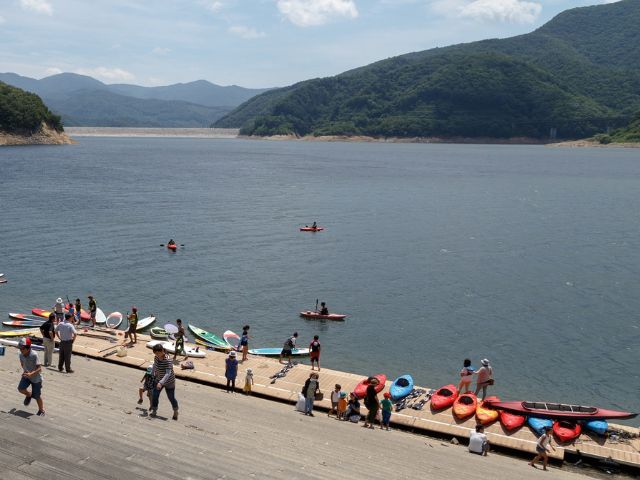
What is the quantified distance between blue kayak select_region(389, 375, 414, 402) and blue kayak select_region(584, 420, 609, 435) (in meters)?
7.29

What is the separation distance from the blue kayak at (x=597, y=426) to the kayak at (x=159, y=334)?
2340 cm

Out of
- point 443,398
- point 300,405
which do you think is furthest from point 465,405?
point 300,405

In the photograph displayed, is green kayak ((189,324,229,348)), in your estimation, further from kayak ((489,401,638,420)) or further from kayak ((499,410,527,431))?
kayak ((499,410,527,431))

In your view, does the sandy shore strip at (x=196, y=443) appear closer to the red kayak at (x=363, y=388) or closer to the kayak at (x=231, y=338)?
the red kayak at (x=363, y=388)

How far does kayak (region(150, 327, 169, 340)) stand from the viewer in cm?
3650

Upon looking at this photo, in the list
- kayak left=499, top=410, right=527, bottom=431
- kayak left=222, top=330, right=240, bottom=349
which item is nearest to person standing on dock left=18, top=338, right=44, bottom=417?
kayak left=499, top=410, right=527, bottom=431

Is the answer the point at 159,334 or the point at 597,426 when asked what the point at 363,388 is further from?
the point at 159,334

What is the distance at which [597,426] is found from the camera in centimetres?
2361

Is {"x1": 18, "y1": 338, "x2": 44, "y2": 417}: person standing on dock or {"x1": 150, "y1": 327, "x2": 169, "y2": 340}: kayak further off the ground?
{"x1": 18, "y1": 338, "x2": 44, "y2": 417}: person standing on dock

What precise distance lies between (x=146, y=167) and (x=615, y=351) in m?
148

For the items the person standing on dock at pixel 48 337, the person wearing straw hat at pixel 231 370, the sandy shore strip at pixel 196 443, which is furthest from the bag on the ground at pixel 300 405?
the person standing on dock at pixel 48 337

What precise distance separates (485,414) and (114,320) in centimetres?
2561

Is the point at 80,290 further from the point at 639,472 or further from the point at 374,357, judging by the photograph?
the point at 639,472

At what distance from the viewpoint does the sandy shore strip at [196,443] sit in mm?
15805
